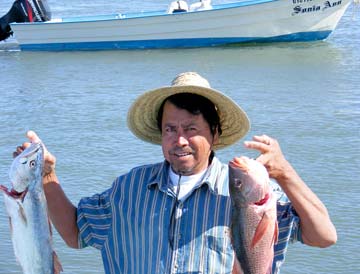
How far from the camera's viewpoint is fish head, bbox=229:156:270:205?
2615 mm

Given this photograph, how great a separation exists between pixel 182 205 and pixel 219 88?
8323 mm

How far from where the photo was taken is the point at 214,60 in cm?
1394

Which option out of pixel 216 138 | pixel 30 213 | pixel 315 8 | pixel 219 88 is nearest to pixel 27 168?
pixel 30 213

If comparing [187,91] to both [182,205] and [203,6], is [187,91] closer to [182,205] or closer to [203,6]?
[182,205]

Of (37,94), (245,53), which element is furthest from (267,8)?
(37,94)

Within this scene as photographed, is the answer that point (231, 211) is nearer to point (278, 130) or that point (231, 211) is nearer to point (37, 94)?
point (278, 130)

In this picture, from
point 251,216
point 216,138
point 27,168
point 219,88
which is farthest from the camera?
point 219,88

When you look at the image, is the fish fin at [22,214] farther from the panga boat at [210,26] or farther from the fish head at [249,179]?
the panga boat at [210,26]

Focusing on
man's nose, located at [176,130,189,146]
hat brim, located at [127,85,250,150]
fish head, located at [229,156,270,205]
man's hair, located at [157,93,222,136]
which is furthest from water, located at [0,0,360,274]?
fish head, located at [229,156,270,205]

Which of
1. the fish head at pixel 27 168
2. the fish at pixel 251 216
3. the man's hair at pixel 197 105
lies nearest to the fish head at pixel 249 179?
the fish at pixel 251 216

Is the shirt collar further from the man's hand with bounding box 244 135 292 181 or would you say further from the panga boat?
the panga boat

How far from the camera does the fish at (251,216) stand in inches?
104

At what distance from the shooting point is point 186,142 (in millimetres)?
3041

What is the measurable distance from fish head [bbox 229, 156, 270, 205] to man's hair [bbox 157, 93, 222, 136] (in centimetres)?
50
